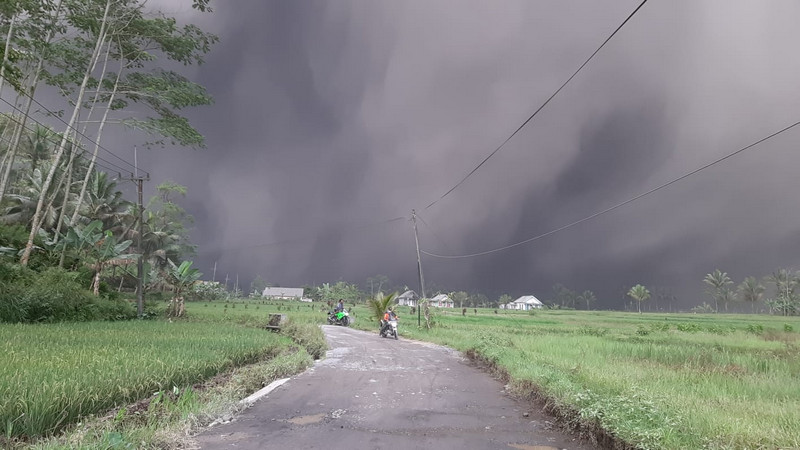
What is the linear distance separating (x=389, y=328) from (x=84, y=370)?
16795 mm

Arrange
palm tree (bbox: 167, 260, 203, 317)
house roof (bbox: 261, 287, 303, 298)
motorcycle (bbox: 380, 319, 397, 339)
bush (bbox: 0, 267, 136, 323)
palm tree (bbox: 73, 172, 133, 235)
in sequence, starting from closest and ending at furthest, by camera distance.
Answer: bush (bbox: 0, 267, 136, 323) < motorcycle (bbox: 380, 319, 397, 339) < palm tree (bbox: 167, 260, 203, 317) < palm tree (bbox: 73, 172, 133, 235) < house roof (bbox: 261, 287, 303, 298)

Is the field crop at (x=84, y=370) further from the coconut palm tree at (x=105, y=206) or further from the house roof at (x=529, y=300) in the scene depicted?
the house roof at (x=529, y=300)

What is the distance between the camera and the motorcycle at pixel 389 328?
21891 mm

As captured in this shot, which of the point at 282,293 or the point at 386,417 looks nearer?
the point at 386,417

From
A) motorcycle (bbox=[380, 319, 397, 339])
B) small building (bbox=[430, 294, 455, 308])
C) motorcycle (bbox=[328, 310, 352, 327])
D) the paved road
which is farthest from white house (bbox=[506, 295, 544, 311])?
the paved road

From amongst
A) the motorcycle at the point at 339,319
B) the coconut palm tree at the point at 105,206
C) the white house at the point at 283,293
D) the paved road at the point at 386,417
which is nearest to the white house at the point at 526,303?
the white house at the point at 283,293

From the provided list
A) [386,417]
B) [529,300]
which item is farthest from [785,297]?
[386,417]

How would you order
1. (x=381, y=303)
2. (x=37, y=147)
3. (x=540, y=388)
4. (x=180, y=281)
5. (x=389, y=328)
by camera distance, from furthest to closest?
(x=37, y=147) < (x=381, y=303) < (x=180, y=281) < (x=389, y=328) < (x=540, y=388)

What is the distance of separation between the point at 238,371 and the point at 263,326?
577 inches

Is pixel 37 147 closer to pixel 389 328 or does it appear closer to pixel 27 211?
pixel 27 211

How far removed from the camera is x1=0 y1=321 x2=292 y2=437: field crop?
4.35 m

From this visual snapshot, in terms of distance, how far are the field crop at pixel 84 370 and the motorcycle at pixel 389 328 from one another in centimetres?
1139

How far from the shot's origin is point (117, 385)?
18.4 feet

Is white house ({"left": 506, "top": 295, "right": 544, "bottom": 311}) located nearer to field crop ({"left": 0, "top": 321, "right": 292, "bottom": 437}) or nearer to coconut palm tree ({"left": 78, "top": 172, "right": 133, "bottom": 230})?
coconut palm tree ({"left": 78, "top": 172, "right": 133, "bottom": 230})
